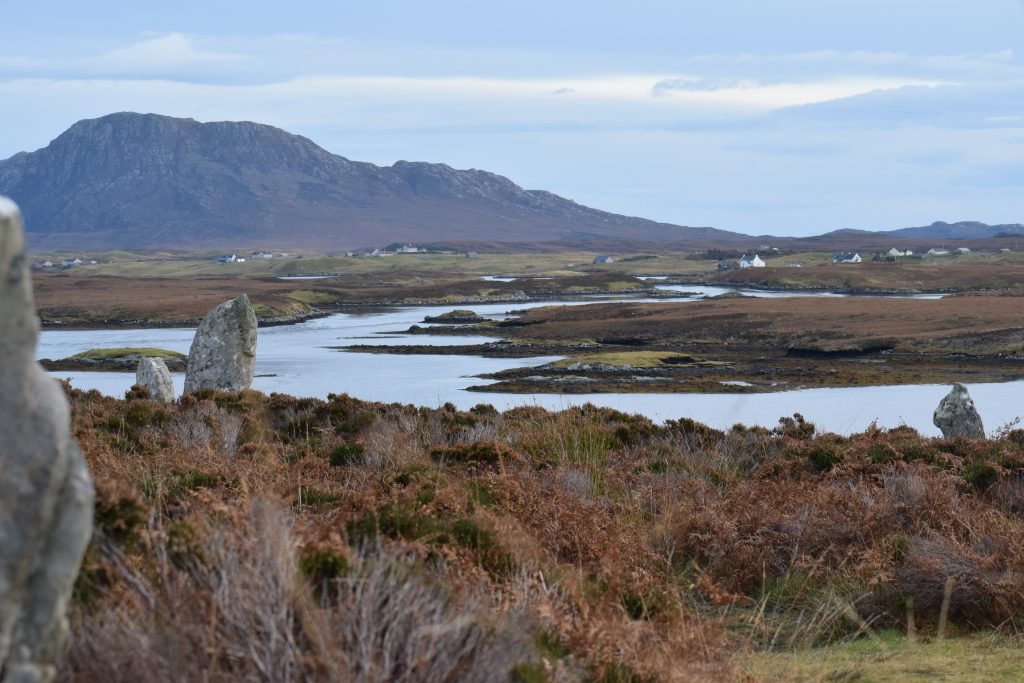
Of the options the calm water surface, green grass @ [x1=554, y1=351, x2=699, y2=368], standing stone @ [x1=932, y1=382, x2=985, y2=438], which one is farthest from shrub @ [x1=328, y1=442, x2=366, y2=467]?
green grass @ [x1=554, y1=351, x2=699, y2=368]

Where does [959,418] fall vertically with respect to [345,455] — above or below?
below

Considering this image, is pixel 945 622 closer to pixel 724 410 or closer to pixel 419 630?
pixel 419 630

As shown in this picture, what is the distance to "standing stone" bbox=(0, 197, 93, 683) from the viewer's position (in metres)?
3.47

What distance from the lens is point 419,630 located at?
459 centimetres

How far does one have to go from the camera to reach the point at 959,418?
21172mm

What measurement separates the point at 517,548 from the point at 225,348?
20161 mm

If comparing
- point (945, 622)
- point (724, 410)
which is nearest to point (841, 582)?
point (945, 622)

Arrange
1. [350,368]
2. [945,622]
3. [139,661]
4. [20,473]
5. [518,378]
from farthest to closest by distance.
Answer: [350,368] → [518,378] → [945,622] → [139,661] → [20,473]

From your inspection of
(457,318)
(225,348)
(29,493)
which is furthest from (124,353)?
(29,493)

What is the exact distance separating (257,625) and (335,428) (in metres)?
11.6

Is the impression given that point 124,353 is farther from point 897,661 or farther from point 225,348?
point 897,661

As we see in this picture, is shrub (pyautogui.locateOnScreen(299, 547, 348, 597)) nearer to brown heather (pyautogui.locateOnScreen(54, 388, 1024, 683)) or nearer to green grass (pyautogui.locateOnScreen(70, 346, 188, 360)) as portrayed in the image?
brown heather (pyautogui.locateOnScreen(54, 388, 1024, 683))

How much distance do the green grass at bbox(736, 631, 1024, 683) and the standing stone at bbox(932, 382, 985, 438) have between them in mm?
14374

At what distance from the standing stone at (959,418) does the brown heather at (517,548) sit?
5.53 m
